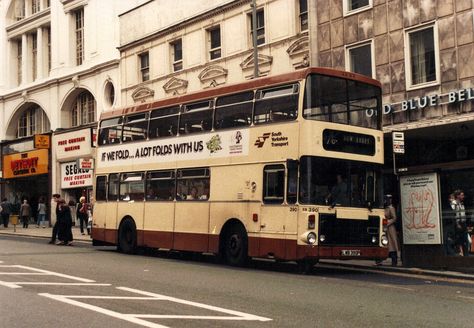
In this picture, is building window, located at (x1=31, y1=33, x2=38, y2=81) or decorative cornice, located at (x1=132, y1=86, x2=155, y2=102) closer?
decorative cornice, located at (x1=132, y1=86, x2=155, y2=102)

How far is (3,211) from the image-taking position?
120 feet

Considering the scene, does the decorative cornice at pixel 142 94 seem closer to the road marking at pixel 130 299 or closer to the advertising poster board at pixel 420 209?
the advertising poster board at pixel 420 209

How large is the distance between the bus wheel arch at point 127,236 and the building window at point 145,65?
48.7ft

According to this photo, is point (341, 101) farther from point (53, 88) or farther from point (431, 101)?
point (53, 88)

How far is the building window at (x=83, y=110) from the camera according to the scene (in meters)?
36.9

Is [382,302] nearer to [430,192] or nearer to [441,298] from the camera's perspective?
[441,298]

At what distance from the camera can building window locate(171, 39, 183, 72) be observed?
30641 millimetres

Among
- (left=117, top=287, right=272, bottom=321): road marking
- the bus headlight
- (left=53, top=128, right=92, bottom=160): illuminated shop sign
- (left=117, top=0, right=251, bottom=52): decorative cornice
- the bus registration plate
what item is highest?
(left=117, top=0, right=251, bottom=52): decorative cornice

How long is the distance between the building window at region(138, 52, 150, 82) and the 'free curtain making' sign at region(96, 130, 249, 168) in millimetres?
13211

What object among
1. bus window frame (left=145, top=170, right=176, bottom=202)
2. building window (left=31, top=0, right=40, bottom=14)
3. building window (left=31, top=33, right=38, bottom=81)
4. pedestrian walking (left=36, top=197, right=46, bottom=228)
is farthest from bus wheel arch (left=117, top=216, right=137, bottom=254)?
building window (left=31, top=0, right=40, bottom=14)

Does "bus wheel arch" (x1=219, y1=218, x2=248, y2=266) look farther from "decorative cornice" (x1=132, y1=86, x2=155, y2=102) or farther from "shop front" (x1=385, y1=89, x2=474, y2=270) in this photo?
"decorative cornice" (x1=132, y1=86, x2=155, y2=102)

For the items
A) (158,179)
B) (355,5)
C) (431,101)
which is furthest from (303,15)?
(158,179)

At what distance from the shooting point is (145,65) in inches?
1299

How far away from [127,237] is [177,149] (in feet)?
12.2
